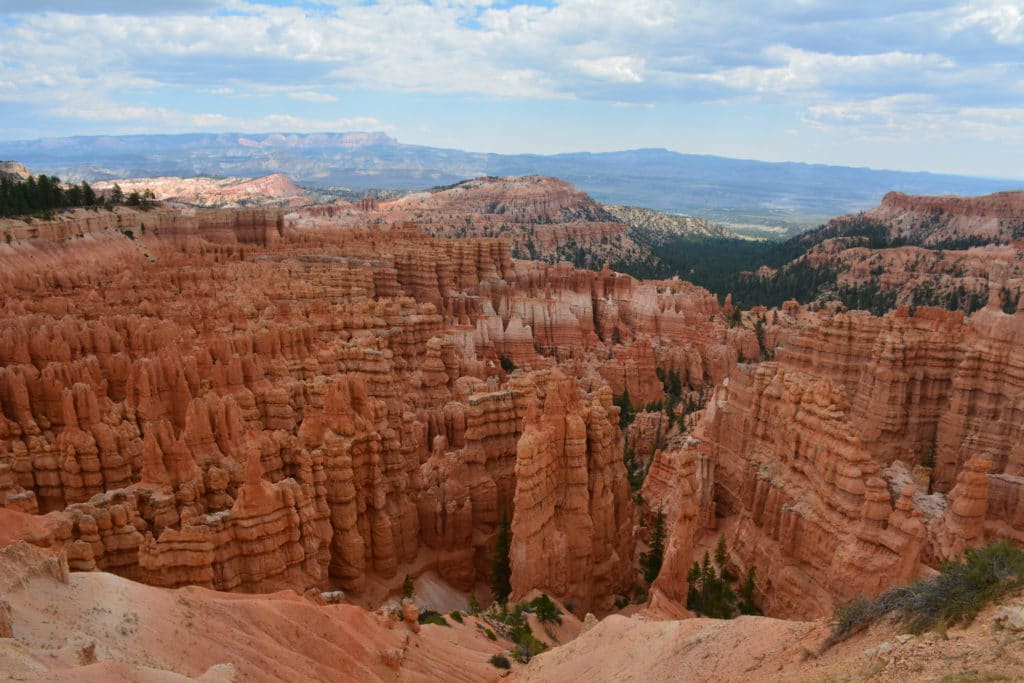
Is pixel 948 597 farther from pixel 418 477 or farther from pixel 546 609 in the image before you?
pixel 418 477

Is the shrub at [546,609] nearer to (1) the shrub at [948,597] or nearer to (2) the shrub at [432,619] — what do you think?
(2) the shrub at [432,619]

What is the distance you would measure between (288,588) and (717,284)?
82283mm

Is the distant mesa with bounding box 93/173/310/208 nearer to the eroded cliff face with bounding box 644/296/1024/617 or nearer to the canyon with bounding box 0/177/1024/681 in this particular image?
the canyon with bounding box 0/177/1024/681

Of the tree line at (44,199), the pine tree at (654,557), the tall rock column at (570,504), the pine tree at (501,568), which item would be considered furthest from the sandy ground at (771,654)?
the tree line at (44,199)

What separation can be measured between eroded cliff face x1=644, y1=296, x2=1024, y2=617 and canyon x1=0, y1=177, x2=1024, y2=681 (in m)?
0.08

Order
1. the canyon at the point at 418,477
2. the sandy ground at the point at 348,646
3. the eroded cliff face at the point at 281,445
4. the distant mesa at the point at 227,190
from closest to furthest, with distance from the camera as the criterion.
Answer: the sandy ground at the point at 348,646
the canyon at the point at 418,477
the eroded cliff face at the point at 281,445
the distant mesa at the point at 227,190

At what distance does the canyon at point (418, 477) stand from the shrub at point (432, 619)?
629 mm

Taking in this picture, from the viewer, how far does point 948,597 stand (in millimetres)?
7789

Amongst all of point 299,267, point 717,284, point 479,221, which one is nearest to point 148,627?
point 299,267

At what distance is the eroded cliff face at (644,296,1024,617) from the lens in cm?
1509

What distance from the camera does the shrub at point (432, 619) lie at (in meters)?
14.2

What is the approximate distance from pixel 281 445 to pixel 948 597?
1307 cm

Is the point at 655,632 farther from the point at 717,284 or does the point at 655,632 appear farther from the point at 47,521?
the point at 717,284

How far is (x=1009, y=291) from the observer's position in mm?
54719
